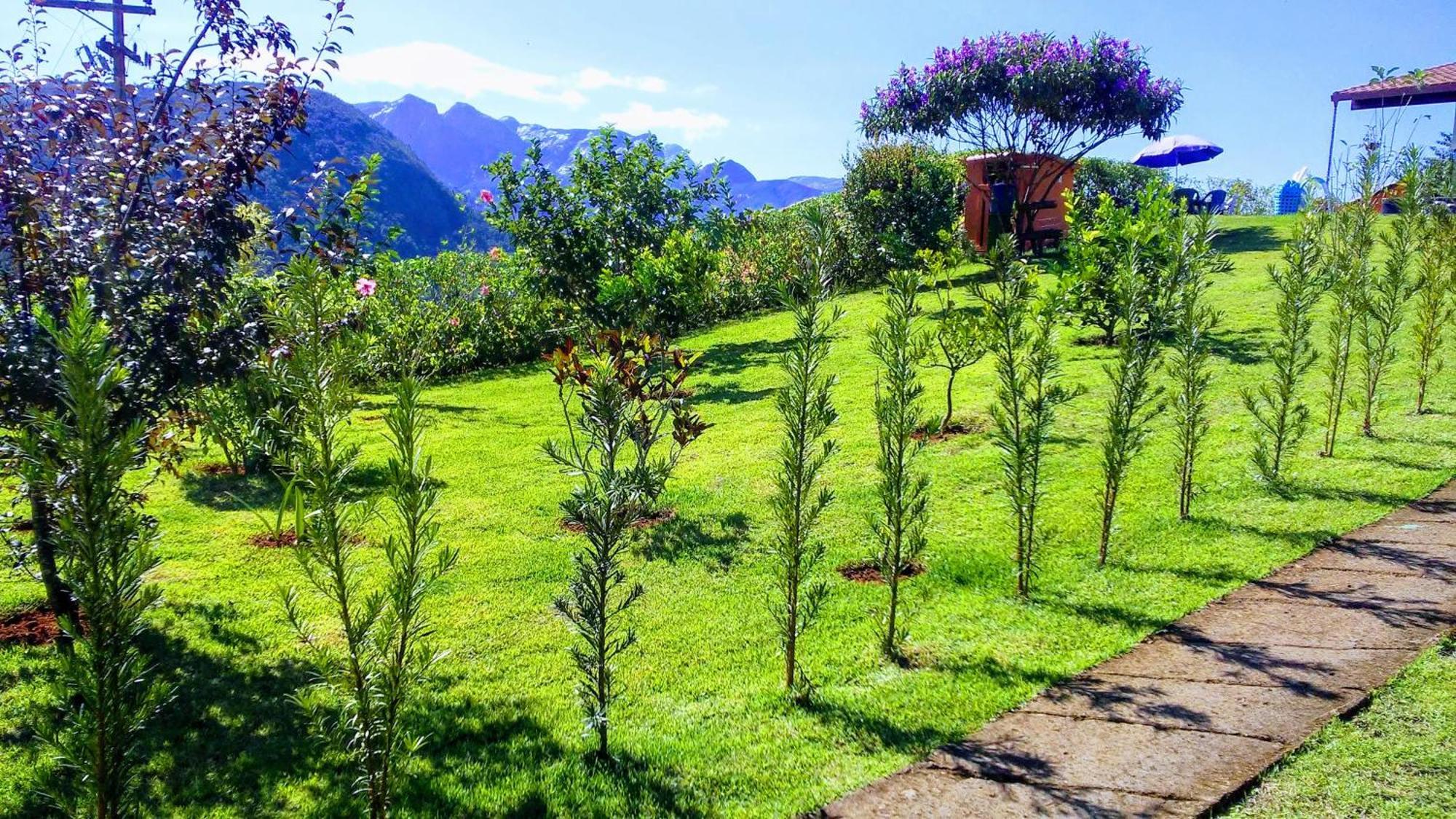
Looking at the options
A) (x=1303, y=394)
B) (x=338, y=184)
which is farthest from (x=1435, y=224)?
(x=338, y=184)

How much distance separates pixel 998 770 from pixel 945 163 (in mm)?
16531

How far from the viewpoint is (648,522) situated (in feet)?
22.5

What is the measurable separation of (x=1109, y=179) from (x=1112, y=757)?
22729 millimetres

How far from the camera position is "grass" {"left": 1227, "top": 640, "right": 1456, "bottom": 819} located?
308cm

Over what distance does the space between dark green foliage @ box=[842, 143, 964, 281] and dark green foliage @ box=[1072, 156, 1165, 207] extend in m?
5.09

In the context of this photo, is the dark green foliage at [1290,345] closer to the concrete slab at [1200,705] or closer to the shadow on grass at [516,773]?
the concrete slab at [1200,705]

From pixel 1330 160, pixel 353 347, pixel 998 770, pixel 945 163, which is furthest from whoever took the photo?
pixel 945 163

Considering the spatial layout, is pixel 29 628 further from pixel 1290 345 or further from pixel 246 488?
pixel 1290 345

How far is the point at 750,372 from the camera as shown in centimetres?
1252

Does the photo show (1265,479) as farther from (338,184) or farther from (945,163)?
(945,163)

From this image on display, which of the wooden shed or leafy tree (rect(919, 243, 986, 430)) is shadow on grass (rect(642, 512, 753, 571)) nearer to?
leafy tree (rect(919, 243, 986, 430))

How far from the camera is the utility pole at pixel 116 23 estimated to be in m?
5.01

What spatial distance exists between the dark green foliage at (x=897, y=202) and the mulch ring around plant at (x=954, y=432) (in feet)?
26.4

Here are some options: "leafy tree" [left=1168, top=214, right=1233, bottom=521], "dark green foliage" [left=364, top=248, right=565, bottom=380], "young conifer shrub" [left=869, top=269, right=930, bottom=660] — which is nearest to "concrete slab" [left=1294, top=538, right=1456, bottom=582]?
"leafy tree" [left=1168, top=214, right=1233, bottom=521]
